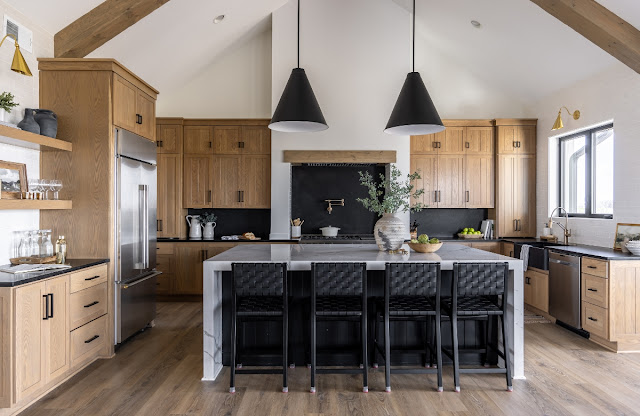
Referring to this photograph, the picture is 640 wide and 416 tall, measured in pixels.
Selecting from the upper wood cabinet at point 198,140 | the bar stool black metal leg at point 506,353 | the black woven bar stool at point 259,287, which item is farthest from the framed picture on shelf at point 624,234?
the upper wood cabinet at point 198,140

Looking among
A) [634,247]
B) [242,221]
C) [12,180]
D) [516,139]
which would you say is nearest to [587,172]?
[516,139]

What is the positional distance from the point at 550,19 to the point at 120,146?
15.8ft

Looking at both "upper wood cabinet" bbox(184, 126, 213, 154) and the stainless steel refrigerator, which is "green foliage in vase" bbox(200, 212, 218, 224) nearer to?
"upper wood cabinet" bbox(184, 126, 213, 154)

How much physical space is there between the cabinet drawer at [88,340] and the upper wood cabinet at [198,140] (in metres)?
3.29

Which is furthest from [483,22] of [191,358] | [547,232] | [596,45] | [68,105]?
[191,358]

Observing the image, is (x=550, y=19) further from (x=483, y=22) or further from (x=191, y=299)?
(x=191, y=299)

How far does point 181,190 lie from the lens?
257 inches

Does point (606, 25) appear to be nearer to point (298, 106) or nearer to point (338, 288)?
point (298, 106)

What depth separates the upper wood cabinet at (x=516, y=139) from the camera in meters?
6.59

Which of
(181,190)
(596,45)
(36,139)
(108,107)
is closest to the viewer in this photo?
(36,139)

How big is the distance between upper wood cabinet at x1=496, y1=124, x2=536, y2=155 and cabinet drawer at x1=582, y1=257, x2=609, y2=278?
259 centimetres

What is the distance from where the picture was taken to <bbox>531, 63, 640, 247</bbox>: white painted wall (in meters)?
4.59

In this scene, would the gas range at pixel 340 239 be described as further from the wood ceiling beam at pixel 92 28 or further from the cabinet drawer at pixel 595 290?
the wood ceiling beam at pixel 92 28

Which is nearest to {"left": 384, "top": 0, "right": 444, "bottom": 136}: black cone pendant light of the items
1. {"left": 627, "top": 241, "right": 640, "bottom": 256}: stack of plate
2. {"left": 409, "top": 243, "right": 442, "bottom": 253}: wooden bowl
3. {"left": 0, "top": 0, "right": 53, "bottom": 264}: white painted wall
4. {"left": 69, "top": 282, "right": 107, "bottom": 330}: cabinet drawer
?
{"left": 409, "top": 243, "right": 442, "bottom": 253}: wooden bowl
